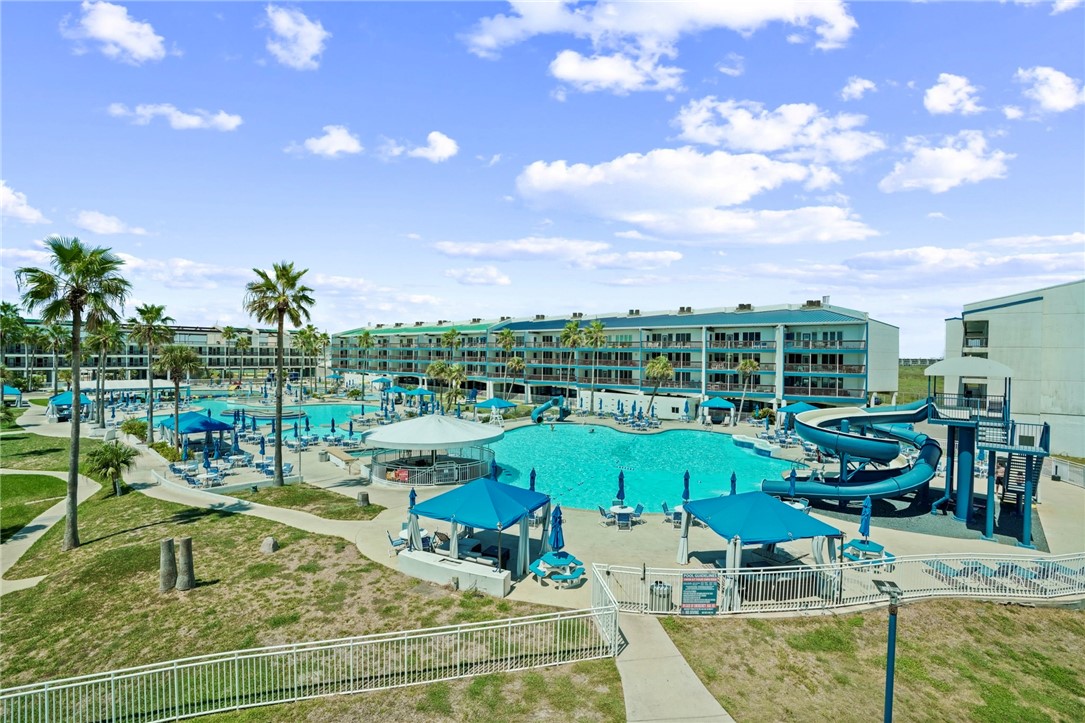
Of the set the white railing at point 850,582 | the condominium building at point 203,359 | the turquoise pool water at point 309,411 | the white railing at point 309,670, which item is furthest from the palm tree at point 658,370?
the condominium building at point 203,359

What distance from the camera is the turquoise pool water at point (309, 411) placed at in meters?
61.9

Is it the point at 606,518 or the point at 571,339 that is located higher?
the point at 571,339

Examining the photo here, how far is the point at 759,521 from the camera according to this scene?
16.6m

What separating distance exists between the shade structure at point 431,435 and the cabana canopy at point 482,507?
11.1 meters

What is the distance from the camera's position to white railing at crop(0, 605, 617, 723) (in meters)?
11.4

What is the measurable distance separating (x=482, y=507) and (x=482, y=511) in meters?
0.17

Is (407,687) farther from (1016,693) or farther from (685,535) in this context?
(1016,693)

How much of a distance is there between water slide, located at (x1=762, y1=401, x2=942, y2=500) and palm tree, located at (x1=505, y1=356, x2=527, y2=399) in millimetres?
49714

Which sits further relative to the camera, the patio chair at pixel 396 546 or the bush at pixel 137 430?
the bush at pixel 137 430

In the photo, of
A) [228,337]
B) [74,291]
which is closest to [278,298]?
[74,291]

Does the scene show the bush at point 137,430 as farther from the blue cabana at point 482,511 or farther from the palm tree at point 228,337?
the palm tree at point 228,337

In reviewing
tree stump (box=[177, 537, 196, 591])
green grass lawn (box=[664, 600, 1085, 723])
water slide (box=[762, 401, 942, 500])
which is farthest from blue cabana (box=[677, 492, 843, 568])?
tree stump (box=[177, 537, 196, 591])

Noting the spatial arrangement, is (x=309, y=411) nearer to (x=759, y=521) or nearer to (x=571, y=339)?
(x=571, y=339)

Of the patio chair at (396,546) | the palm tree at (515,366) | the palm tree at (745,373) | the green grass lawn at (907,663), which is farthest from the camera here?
the palm tree at (515,366)
